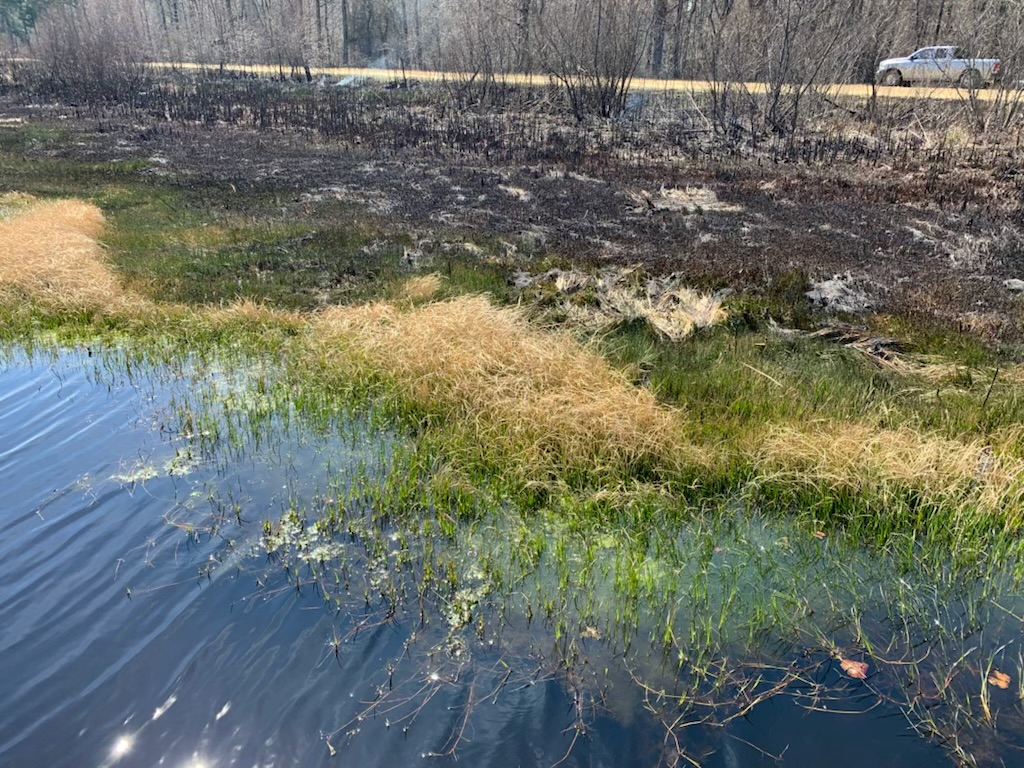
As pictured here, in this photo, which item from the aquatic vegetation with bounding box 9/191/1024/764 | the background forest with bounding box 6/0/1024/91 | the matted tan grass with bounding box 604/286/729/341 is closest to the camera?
the aquatic vegetation with bounding box 9/191/1024/764

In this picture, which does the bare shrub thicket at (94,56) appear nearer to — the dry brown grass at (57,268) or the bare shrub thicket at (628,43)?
the bare shrub thicket at (628,43)

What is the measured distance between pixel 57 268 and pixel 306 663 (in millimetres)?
9034

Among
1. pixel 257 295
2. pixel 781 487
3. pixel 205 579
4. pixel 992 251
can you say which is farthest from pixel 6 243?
pixel 992 251

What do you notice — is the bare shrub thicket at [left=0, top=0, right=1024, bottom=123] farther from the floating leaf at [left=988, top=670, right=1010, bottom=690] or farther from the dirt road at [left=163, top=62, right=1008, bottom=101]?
the floating leaf at [left=988, top=670, right=1010, bottom=690]

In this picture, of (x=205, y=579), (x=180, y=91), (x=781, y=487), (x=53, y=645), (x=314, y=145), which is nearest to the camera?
(x=53, y=645)

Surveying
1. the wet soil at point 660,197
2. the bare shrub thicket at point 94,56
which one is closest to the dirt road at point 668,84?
the bare shrub thicket at point 94,56

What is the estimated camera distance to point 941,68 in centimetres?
2572

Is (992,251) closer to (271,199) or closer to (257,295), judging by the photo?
(257,295)

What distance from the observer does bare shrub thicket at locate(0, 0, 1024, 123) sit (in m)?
23.2

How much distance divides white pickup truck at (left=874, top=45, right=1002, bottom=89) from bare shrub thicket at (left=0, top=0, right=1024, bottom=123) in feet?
1.92

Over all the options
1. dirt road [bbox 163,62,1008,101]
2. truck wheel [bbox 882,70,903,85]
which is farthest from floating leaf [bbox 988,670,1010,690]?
truck wheel [bbox 882,70,903,85]

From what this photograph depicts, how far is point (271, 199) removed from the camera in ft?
55.4

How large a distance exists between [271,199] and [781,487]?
47.5 feet

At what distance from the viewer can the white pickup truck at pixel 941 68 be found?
72.9ft
